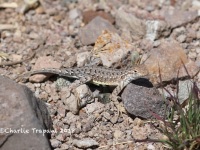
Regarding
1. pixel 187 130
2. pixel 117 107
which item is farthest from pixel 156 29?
pixel 187 130

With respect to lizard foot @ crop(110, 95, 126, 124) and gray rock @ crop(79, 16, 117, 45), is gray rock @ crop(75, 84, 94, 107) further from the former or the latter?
gray rock @ crop(79, 16, 117, 45)

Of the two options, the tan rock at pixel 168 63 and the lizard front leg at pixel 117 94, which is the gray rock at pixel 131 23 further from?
the lizard front leg at pixel 117 94

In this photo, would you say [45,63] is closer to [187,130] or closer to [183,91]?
[183,91]

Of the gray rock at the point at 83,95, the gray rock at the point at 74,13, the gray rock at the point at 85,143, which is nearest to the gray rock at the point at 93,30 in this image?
the gray rock at the point at 74,13

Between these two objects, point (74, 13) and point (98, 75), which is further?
point (74, 13)

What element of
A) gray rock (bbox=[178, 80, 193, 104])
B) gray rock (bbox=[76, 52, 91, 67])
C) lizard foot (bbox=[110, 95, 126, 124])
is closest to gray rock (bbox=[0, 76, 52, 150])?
lizard foot (bbox=[110, 95, 126, 124])

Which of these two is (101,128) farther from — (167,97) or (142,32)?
(142,32)
